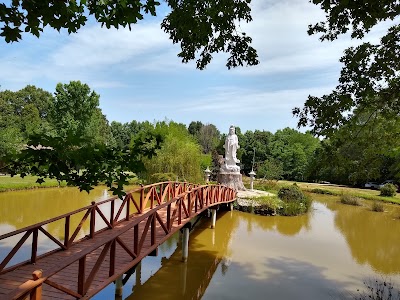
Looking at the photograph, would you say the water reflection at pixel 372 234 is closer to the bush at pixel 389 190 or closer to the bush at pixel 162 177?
the bush at pixel 389 190

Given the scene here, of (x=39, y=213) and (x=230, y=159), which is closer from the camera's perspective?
(x=39, y=213)

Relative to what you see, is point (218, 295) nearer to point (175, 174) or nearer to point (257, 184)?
point (175, 174)

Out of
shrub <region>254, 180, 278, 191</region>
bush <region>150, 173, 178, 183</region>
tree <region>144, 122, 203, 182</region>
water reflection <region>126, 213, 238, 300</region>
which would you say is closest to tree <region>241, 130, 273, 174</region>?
shrub <region>254, 180, 278, 191</region>

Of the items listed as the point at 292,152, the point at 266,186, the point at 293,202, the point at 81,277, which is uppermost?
the point at 292,152

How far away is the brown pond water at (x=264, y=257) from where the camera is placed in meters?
9.22

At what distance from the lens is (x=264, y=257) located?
12219mm

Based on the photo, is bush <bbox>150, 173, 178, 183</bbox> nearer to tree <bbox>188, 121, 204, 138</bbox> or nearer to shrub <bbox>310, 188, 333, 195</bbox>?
shrub <bbox>310, 188, 333, 195</bbox>

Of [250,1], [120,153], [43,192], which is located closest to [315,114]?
[250,1]

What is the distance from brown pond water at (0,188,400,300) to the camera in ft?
30.2

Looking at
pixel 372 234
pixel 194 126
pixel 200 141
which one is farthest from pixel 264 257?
pixel 194 126

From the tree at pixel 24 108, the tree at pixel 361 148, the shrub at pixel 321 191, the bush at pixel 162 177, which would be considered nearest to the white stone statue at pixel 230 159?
the bush at pixel 162 177

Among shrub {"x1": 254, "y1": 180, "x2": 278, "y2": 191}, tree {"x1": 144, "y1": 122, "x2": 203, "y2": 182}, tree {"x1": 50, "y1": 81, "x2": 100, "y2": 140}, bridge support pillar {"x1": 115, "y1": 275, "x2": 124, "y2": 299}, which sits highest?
tree {"x1": 50, "y1": 81, "x2": 100, "y2": 140}

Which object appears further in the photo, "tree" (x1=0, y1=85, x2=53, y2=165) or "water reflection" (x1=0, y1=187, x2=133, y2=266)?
"tree" (x1=0, y1=85, x2=53, y2=165)

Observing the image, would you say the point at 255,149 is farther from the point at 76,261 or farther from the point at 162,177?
the point at 76,261
